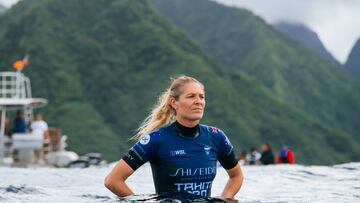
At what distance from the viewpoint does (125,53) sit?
118 m

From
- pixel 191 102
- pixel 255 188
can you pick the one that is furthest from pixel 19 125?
pixel 191 102

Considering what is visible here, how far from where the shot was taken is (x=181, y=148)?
6020mm

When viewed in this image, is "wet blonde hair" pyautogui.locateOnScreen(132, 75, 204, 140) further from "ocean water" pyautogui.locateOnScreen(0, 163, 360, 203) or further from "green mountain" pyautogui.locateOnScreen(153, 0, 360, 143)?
"green mountain" pyautogui.locateOnScreen(153, 0, 360, 143)

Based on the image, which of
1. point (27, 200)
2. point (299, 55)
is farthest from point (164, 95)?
point (299, 55)

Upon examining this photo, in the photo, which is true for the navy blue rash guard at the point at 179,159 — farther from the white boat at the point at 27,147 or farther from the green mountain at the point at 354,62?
the green mountain at the point at 354,62

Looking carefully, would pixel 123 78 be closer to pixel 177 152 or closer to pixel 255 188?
pixel 255 188

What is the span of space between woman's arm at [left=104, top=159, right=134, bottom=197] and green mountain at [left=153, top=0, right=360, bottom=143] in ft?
406

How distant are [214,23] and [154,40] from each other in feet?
197

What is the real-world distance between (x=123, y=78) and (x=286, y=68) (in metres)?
46.3

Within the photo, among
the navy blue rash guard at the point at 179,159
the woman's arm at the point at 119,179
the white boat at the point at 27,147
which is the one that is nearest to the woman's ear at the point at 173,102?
the navy blue rash guard at the point at 179,159

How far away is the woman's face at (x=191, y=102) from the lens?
5832 millimetres

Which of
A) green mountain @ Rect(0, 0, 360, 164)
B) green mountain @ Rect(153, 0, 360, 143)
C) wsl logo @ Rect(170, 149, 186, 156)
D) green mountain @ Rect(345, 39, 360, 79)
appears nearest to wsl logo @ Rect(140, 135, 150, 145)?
wsl logo @ Rect(170, 149, 186, 156)

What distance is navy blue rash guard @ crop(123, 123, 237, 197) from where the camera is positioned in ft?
19.6

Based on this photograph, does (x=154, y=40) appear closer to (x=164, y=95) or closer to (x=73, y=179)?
(x=73, y=179)
